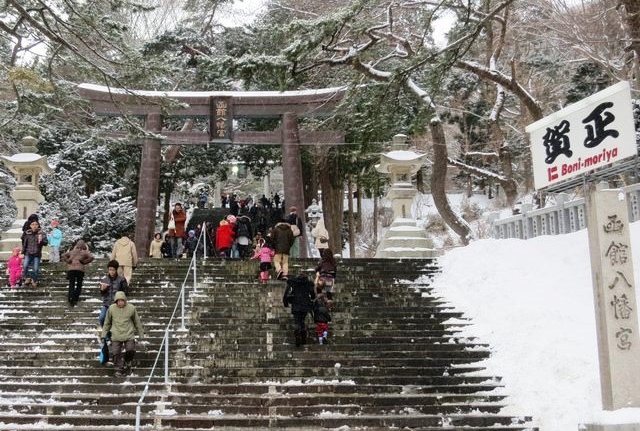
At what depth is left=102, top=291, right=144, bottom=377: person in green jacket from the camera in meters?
9.33

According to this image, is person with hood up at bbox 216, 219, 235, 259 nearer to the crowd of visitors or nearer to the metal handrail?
the crowd of visitors

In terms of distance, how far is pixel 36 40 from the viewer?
885 cm

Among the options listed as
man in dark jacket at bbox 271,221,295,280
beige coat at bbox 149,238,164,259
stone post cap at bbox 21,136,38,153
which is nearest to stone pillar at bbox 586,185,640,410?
man in dark jacket at bbox 271,221,295,280

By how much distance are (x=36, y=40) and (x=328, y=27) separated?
165 inches

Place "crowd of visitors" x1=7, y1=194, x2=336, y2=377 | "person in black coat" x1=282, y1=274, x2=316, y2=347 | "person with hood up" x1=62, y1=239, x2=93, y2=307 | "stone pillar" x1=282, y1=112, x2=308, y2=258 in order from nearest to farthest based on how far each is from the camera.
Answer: "crowd of visitors" x1=7, y1=194, x2=336, y2=377, "person in black coat" x1=282, y1=274, x2=316, y2=347, "person with hood up" x1=62, y1=239, x2=93, y2=307, "stone pillar" x1=282, y1=112, x2=308, y2=258

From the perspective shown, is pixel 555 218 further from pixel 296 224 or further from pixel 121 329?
pixel 121 329

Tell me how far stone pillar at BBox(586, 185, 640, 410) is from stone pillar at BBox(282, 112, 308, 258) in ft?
41.1

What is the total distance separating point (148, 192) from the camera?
18891mm

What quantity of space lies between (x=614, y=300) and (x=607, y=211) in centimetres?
98

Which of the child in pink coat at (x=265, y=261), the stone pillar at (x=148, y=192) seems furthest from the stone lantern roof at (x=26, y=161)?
the child in pink coat at (x=265, y=261)

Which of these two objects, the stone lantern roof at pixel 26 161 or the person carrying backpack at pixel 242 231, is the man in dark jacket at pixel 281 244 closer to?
the person carrying backpack at pixel 242 231

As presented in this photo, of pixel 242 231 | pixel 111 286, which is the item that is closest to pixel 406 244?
pixel 242 231

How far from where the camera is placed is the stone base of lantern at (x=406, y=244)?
54.4 ft

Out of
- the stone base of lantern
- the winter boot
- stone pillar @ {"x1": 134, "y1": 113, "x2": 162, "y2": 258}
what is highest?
stone pillar @ {"x1": 134, "y1": 113, "x2": 162, "y2": 258}
